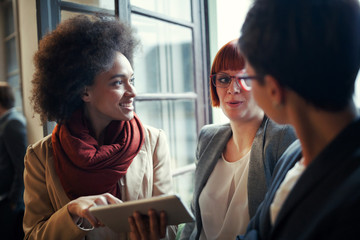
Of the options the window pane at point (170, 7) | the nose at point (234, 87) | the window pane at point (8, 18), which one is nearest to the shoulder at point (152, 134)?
the nose at point (234, 87)

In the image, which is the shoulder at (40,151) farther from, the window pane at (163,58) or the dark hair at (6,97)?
the dark hair at (6,97)

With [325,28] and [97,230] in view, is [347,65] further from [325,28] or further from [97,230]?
[97,230]

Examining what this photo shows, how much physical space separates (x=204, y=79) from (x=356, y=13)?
66.9 inches

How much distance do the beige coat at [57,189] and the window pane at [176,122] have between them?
0.57 metres

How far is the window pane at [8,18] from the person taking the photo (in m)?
4.38

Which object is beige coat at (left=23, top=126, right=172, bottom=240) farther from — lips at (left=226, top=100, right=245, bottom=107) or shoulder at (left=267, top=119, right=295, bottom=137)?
shoulder at (left=267, top=119, right=295, bottom=137)

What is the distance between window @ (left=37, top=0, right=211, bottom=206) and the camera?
1997 millimetres

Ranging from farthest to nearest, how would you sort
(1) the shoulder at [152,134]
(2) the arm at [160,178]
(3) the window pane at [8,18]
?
1. (3) the window pane at [8,18]
2. (1) the shoulder at [152,134]
3. (2) the arm at [160,178]

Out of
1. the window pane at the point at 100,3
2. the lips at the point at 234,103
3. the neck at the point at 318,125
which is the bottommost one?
the neck at the point at 318,125

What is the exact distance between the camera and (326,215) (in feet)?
2.02

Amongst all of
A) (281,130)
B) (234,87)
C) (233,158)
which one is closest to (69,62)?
(234,87)

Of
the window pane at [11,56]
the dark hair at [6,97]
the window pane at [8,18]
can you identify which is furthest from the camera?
the window pane at [8,18]

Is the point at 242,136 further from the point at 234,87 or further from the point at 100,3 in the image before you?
the point at 100,3

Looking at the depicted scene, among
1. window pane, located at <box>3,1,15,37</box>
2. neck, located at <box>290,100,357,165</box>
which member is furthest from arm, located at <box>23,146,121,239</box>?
window pane, located at <box>3,1,15,37</box>
